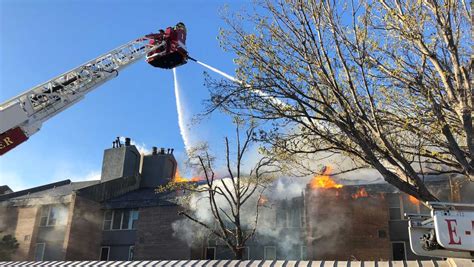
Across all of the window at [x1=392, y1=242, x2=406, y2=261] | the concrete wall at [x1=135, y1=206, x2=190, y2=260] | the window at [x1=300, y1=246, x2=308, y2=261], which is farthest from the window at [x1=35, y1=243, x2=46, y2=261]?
the window at [x1=392, y1=242, x2=406, y2=261]

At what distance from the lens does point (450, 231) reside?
20.3ft

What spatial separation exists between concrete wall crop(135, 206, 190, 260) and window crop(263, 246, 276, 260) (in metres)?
4.04

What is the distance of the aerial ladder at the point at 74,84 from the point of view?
15.2m

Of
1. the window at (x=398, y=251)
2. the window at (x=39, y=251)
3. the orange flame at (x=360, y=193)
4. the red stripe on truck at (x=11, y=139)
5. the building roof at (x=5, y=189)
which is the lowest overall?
the window at (x=39, y=251)

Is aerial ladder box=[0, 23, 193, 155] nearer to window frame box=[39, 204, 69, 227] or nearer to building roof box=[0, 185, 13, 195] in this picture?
window frame box=[39, 204, 69, 227]

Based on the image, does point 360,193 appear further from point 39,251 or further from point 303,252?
point 39,251

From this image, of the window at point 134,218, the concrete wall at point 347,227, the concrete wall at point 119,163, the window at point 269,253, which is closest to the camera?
the concrete wall at point 347,227

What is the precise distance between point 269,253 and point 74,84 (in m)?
13.0

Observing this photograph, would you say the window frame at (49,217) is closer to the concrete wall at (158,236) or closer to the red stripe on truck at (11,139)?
the concrete wall at (158,236)

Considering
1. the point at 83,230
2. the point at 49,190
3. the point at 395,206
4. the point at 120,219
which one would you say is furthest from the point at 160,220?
the point at 395,206

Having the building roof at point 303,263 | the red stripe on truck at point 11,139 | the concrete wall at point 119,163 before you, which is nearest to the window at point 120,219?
the concrete wall at point 119,163

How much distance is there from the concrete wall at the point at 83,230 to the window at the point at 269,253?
10.4 meters

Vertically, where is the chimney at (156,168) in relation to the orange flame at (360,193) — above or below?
above

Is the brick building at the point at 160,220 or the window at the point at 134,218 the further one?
the window at the point at 134,218
